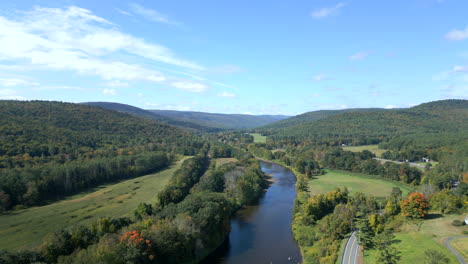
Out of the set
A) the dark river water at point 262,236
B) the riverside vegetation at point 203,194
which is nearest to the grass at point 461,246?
the riverside vegetation at point 203,194

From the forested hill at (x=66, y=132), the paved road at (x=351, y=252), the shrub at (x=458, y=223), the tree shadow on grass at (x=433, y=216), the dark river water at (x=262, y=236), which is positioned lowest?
the dark river water at (x=262, y=236)

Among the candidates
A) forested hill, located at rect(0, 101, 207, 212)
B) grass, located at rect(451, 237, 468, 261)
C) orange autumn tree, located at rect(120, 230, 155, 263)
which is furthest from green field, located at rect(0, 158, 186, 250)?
grass, located at rect(451, 237, 468, 261)

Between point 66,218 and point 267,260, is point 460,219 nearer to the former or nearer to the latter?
point 267,260

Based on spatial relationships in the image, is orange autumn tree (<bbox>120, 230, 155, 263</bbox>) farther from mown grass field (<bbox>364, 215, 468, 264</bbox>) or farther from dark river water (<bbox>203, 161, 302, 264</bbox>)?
mown grass field (<bbox>364, 215, 468, 264</bbox>)

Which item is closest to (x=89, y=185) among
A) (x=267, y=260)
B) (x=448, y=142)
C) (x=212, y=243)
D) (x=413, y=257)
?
(x=212, y=243)

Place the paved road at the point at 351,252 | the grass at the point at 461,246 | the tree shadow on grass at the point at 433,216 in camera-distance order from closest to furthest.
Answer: the grass at the point at 461,246
the paved road at the point at 351,252
the tree shadow on grass at the point at 433,216

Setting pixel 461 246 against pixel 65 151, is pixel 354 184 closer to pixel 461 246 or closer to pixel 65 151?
pixel 461 246

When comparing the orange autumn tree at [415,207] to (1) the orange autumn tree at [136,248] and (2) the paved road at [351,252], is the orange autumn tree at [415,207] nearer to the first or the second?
(2) the paved road at [351,252]
